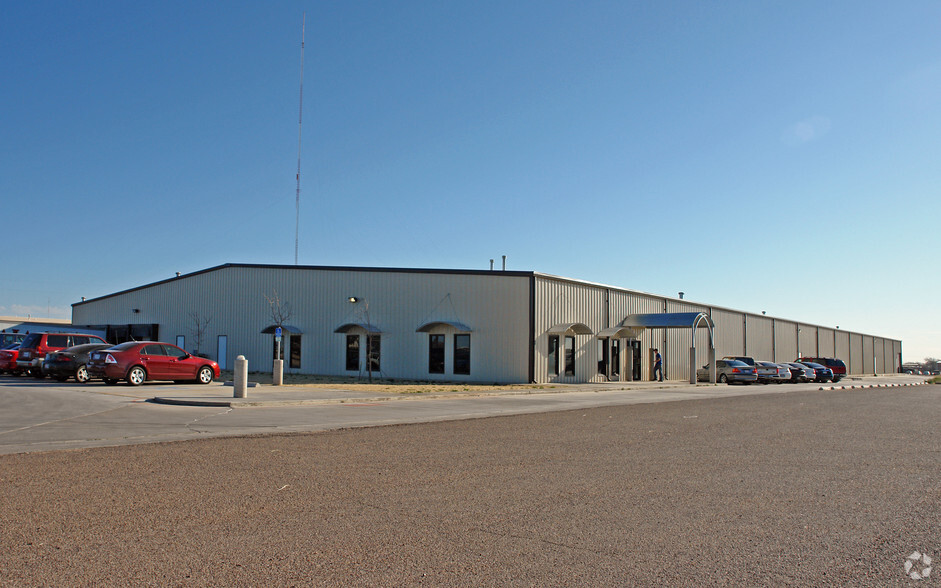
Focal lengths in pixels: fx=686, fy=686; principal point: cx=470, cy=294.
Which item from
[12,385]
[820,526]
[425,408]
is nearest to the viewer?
[820,526]

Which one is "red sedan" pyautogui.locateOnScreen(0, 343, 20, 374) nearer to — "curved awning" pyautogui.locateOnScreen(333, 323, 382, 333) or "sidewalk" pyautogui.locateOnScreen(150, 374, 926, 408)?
"sidewalk" pyautogui.locateOnScreen(150, 374, 926, 408)

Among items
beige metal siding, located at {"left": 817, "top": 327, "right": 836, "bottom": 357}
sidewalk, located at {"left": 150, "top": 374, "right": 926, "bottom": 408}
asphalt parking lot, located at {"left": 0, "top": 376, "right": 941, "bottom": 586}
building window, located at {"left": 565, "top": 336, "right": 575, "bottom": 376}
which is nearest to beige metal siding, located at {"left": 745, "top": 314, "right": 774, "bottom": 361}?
beige metal siding, located at {"left": 817, "top": 327, "right": 836, "bottom": 357}

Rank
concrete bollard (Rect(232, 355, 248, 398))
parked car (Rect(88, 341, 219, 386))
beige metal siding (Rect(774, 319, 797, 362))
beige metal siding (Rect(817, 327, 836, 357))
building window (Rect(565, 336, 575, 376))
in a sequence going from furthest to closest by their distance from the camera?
beige metal siding (Rect(817, 327, 836, 357)) → beige metal siding (Rect(774, 319, 797, 362)) → building window (Rect(565, 336, 575, 376)) → parked car (Rect(88, 341, 219, 386)) → concrete bollard (Rect(232, 355, 248, 398))

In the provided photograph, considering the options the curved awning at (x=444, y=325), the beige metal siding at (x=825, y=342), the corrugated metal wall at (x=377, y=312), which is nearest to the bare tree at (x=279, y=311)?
the corrugated metal wall at (x=377, y=312)

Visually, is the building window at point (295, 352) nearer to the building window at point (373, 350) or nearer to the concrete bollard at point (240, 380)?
the building window at point (373, 350)

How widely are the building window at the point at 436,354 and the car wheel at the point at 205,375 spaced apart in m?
9.85

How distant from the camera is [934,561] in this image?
4.79 metres

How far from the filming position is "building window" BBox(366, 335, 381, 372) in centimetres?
3209

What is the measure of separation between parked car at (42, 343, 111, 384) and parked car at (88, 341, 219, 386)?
3.53 ft

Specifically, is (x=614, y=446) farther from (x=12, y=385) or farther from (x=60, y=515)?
(x=12, y=385)

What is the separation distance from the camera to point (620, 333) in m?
35.5

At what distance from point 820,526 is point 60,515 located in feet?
20.8

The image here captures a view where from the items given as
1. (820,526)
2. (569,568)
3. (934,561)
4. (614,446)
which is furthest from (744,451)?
(569,568)

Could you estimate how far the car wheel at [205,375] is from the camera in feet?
80.1
